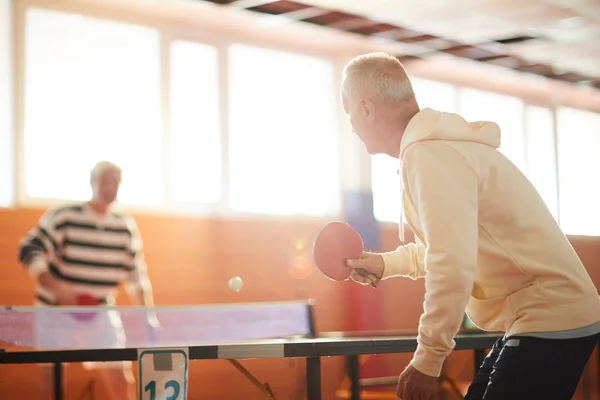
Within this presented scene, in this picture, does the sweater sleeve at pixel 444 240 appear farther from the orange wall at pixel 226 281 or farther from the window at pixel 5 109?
the orange wall at pixel 226 281

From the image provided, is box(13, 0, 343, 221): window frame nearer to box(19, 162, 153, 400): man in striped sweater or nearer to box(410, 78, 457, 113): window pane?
box(19, 162, 153, 400): man in striped sweater

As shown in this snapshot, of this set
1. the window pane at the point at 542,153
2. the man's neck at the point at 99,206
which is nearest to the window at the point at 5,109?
the man's neck at the point at 99,206

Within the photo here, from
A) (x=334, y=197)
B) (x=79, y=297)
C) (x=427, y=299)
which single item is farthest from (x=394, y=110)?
(x=334, y=197)

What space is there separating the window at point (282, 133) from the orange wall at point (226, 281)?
0.29 metres

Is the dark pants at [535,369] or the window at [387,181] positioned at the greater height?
the window at [387,181]

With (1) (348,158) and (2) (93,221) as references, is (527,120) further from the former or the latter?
(2) (93,221)

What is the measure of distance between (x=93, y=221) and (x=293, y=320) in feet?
6.09

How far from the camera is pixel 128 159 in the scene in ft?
26.2

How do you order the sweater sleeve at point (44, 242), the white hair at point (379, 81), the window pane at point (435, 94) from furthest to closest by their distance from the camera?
the window pane at point (435, 94), the sweater sleeve at point (44, 242), the white hair at point (379, 81)

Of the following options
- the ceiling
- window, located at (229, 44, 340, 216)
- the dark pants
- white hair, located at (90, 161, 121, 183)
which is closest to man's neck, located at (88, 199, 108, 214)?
white hair, located at (90, 161, 121, 183)

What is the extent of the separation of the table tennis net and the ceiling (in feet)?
9.27

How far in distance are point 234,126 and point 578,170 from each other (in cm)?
632

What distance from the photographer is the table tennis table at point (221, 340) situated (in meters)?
2.98

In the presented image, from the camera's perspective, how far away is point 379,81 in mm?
2312
